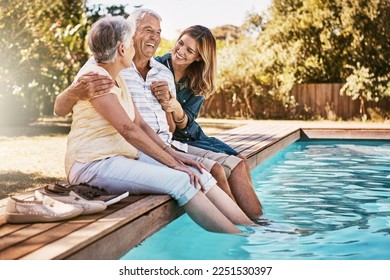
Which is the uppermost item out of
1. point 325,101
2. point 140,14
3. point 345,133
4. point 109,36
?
point 140,14

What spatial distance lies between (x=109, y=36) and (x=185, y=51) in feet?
3.32

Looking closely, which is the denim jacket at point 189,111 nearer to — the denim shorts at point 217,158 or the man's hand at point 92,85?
the denim shorts at point 217,158

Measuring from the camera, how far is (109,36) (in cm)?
344

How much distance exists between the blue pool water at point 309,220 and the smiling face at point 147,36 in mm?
1086

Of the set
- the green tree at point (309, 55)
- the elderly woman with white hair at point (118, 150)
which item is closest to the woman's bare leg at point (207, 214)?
the elderly woman with white hair at point (118, 150)

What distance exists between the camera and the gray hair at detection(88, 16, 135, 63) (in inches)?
135

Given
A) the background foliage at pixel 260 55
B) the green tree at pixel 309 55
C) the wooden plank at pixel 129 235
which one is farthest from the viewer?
the green tree at pixel 309 55

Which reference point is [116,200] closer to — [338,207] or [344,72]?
[338,207]

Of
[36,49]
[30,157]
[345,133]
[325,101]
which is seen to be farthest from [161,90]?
[325,101]

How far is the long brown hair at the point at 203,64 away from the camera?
4.36 metres

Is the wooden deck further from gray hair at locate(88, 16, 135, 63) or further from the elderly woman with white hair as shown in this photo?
gray hair at locate(88, 16, 135, 63)

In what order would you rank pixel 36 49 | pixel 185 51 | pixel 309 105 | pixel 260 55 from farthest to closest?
pixel 260 55, pixel 309 105, pixel 36 49, pixel 185 51

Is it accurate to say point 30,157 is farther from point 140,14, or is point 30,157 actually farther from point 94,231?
point 94,231

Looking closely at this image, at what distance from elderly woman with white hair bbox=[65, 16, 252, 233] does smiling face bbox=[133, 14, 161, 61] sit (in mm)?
535
